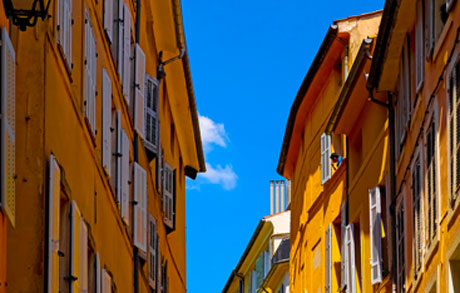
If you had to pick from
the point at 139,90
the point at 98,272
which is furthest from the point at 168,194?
the point at 98,272

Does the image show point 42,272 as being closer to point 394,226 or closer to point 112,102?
point 112,102

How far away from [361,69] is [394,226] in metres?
3.58

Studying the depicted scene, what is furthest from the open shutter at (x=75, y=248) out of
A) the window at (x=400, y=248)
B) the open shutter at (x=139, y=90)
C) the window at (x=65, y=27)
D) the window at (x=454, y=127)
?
the window at (x=400, y=248)

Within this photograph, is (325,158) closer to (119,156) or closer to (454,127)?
(119,156)

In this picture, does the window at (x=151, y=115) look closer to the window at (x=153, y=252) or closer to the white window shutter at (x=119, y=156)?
the window at (x=153, y=252)

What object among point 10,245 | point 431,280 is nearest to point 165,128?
point 431,280

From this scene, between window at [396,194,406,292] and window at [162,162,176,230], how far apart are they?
8.29 metres

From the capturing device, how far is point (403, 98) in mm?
23609

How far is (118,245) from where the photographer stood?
2092 centimetres

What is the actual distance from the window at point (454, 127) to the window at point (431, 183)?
1.70 metres

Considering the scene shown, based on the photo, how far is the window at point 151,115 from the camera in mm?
27156

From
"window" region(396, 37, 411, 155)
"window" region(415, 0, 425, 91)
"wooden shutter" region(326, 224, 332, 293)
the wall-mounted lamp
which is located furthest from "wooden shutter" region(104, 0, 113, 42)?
"wooden shutter" region(326, 224, 332, 293)

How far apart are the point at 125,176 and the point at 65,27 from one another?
666 cm

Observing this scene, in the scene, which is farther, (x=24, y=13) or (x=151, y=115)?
(x=151, y=115)
